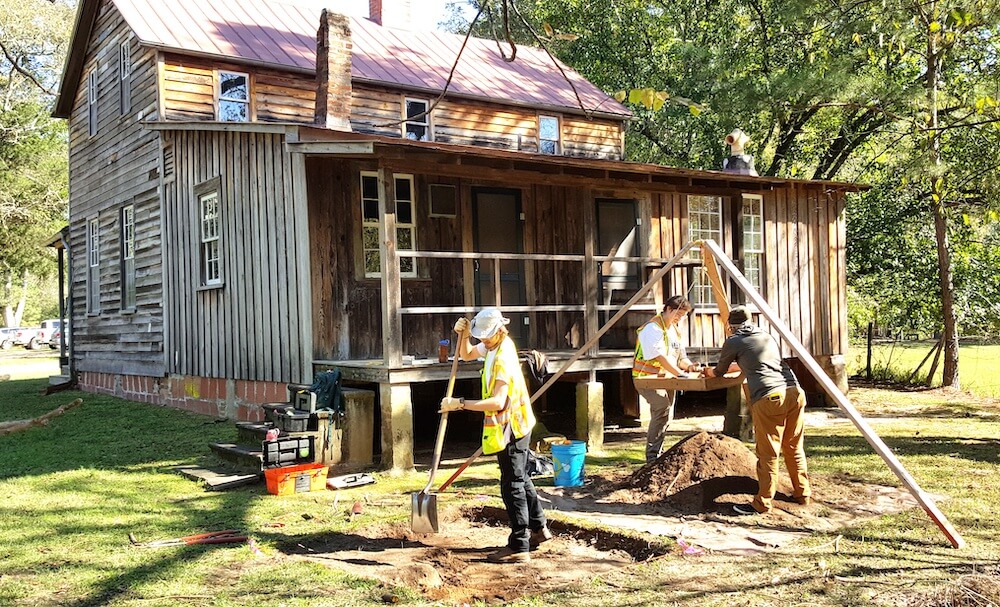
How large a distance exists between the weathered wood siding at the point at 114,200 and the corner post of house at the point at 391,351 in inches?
301

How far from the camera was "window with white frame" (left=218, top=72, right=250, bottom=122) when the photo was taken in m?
16.6

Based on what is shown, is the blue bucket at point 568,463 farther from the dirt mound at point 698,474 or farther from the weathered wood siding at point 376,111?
the weathered wood siding at point 376,111

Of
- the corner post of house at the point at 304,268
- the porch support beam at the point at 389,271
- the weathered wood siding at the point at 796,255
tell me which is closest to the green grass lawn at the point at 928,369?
the weathered wood siding at the point at 796,255

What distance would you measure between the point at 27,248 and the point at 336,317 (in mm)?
33089

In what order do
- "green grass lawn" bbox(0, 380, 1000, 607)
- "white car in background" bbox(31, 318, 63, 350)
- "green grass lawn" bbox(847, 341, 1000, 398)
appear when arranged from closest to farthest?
1. "green grass lawn" bbox(0, 380, 1000, 607)
2. "green grass lawn" bbox(847, 341, 1000, 398)
3. "white car in background" bbox(31, 318, 63, 350)

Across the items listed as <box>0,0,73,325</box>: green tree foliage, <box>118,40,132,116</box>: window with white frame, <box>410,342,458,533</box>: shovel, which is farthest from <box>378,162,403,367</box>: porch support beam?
<box>0,0,73,325</box>: green tree foliage

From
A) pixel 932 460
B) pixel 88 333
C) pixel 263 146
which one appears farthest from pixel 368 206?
pixel 88 333

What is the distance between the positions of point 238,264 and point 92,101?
29.7 ft

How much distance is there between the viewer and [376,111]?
18.0 meters

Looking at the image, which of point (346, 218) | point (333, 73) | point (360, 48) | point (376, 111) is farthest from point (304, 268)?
point (360, 48)

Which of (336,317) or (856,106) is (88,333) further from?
(856,106)

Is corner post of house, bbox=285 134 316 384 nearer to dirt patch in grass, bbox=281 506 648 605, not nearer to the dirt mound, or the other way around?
dirt patch in grass, bbox=281 506 648 605

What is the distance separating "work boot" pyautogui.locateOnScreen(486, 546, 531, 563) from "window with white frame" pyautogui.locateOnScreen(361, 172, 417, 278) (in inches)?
225

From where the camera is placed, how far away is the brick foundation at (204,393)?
41.6 feet
